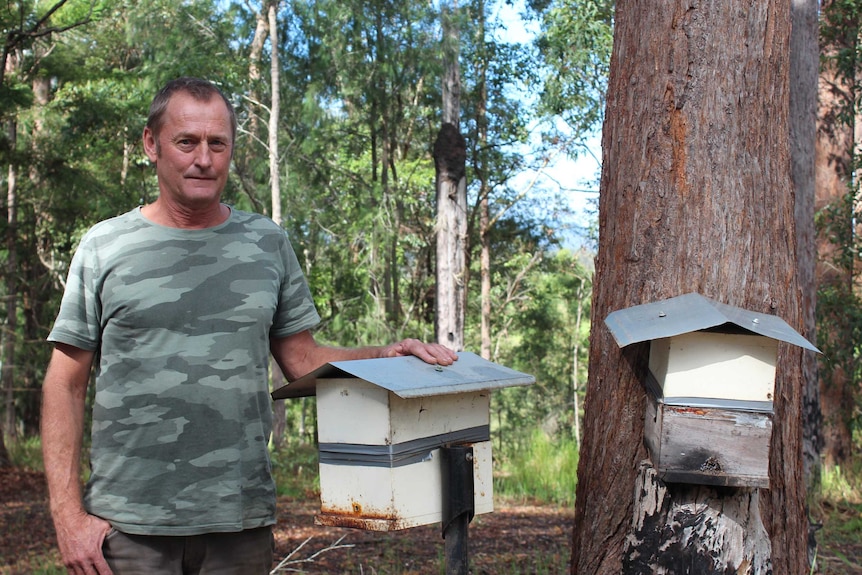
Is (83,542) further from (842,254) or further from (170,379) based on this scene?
(842,254)

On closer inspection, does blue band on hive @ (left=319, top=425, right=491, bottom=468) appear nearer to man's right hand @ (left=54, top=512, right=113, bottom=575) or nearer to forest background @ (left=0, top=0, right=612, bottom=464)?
man's right hand @ (left=54, top=512, right=113, bottom=575)

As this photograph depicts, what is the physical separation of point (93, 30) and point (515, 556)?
55.1 feet

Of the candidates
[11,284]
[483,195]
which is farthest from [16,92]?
[483,195]

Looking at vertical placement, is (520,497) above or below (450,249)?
below

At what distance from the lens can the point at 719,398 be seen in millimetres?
2238

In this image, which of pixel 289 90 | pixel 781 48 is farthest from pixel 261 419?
pixel 289 90

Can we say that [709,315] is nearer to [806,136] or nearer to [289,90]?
[806,136]

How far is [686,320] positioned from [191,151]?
1.43m

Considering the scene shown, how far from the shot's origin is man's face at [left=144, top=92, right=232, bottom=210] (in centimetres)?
223

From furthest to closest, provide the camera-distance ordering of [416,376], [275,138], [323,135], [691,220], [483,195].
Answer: [483,195] < [323,135] < [275,138] < [691,220] < [416,376]

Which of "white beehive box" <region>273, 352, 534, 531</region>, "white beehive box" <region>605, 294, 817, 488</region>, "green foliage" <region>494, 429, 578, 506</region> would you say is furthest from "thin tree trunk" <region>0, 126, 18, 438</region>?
"white beehive box" <region>605, 294, 817, 488</region>

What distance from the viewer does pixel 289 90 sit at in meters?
17.5

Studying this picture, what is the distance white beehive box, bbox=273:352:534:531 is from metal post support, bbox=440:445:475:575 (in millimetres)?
24

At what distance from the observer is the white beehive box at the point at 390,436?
214 cm
